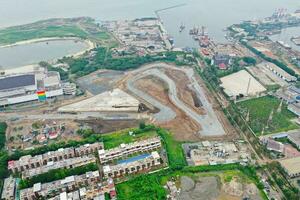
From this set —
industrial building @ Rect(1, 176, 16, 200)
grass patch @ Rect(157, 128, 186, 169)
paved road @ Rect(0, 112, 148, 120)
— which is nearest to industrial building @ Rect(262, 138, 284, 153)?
grass patch @ Rect(157, 128, 186, 169)

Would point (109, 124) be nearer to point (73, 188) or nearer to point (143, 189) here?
point (73, 188)

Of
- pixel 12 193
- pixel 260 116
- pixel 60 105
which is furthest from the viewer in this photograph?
pixel 60 105

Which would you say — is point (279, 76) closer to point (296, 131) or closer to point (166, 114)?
point (296, 131)

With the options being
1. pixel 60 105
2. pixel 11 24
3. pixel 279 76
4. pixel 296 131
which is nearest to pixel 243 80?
pixel 279 76

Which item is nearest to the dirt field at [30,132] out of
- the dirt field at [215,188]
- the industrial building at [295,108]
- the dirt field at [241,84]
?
the dirt field at [215,188]

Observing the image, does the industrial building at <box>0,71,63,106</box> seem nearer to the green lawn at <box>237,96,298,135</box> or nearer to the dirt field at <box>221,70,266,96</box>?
the dirt field at <box>221,70,266,96</box>
